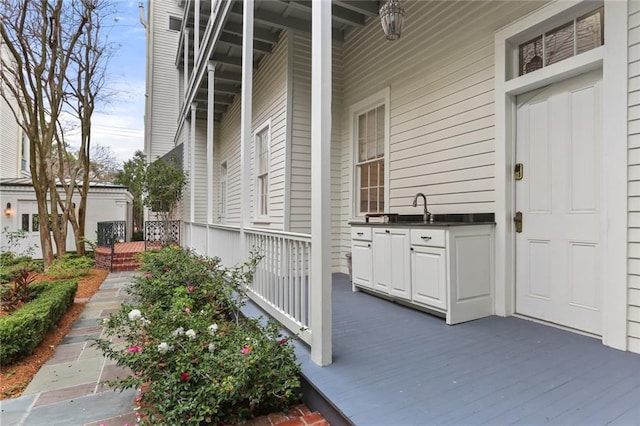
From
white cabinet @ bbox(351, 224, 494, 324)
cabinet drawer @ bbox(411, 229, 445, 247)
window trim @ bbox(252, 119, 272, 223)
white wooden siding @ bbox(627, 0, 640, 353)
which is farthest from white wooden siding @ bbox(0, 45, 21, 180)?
white wooden siding @ bbox(627, 0, 640, 353)

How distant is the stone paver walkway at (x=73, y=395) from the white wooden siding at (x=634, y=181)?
3.40 meters

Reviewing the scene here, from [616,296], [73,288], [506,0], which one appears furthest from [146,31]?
[616,296]

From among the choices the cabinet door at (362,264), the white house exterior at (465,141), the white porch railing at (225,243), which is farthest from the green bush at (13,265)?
the cabinet door at (362,264)

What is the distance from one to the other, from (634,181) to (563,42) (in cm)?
136

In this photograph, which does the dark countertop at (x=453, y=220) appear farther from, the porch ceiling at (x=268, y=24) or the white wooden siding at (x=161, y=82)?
the white wooden siding at (x=161, y=82)

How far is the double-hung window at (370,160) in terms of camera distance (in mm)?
5121

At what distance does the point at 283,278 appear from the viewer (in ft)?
9.46

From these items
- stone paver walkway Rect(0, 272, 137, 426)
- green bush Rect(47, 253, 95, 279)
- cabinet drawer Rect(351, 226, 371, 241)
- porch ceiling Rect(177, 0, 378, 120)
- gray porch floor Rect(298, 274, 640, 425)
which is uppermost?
porch ceiling Rect(177, 0, 378, 120)

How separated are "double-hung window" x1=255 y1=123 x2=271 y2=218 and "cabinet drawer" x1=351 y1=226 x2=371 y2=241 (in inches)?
93.0

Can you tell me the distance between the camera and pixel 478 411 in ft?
5.76

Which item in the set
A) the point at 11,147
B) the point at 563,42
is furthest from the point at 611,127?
the point at 11,147

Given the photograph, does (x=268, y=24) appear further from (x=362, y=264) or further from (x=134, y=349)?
(x=134, y=349)

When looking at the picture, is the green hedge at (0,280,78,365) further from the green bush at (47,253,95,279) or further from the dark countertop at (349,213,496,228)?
the dark countertop at (349,213,496,228)

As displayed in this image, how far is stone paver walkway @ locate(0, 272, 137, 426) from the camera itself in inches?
83.3
